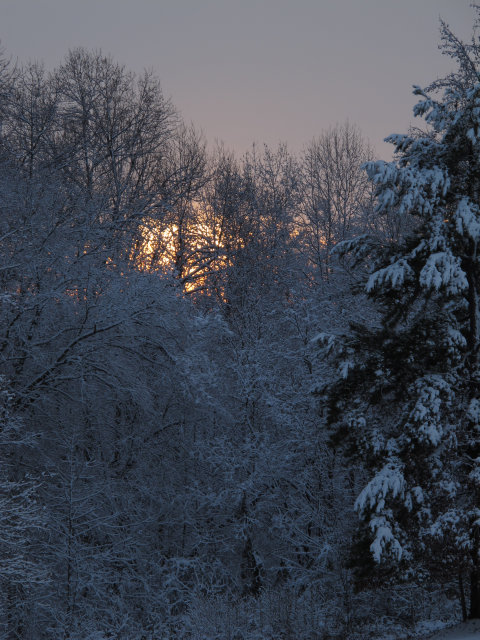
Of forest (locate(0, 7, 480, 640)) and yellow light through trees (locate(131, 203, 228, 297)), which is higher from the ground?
yellow light through trees (locate(131, 203, 228, 297))

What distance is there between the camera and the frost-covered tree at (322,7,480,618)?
11.5 meters

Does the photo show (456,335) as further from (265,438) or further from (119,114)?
(119,114)

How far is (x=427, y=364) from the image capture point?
12797 mm

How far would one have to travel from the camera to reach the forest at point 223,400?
12.2 metres

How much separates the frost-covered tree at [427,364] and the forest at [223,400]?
5cm

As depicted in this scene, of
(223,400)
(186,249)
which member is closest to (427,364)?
(223,400)

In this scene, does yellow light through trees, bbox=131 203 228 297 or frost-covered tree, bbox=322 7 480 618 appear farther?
yellow light through trees, bbox=131 203 228 297

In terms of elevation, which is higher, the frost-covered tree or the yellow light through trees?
the yellow light through trees

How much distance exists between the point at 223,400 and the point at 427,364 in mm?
9585

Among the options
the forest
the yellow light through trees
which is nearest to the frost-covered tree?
the forest

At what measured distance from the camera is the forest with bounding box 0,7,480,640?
12.2 metres

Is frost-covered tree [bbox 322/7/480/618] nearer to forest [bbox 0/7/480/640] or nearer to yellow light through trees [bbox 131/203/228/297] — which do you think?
forest [bbox 0/7/480/640]

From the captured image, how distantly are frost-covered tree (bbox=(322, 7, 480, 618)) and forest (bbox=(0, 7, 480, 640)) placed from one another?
0.15ft

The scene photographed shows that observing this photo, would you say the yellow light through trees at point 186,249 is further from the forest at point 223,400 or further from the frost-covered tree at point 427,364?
the frost-covered tree at point 427,364
